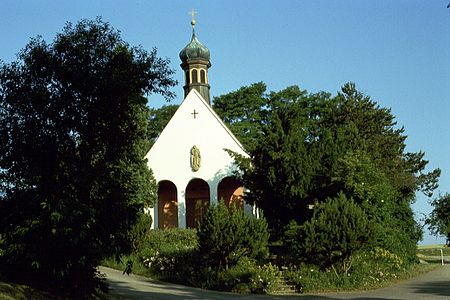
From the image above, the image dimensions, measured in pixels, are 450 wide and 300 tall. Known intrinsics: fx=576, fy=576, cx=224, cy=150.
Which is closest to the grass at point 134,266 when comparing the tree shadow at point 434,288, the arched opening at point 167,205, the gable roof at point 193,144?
the tree shadow at point 434,288

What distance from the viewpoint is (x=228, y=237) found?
19906mm

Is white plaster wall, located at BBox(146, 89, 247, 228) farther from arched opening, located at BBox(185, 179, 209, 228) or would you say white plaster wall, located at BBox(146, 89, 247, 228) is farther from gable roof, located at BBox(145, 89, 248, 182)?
arched opening, located at BBox(185, 179, 209, 228)

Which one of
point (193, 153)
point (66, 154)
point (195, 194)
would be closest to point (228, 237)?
point (66, 154)

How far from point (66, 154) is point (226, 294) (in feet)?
25.0

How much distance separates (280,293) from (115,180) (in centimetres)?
771

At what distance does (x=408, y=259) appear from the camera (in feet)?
89.1

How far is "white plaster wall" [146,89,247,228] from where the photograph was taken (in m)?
35.8

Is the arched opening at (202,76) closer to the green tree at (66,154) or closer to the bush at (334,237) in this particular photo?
the bush at (334,237)

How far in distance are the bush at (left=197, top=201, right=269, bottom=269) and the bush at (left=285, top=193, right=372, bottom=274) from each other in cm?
145

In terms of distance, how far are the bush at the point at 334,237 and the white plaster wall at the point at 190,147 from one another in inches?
609

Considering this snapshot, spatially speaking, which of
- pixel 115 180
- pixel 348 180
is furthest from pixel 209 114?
pixel 115 180

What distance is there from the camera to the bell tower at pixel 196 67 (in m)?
42.2

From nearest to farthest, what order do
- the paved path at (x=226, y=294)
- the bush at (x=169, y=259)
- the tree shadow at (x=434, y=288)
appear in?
the paved path at (x=226, y=294)
the tree shadow at (x=434, y=288)
the bush at (x=169, y=259)

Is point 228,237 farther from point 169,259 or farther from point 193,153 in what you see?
point 193,153
